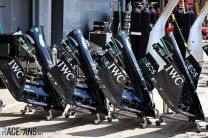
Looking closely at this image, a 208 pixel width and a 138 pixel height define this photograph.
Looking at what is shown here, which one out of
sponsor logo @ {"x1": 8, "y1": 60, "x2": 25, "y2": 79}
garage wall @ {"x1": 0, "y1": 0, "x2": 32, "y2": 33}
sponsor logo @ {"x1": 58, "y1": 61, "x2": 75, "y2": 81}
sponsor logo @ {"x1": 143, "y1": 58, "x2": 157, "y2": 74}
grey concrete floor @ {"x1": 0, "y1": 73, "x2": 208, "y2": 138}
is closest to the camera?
grey concrete floor @ {"x1": 0, "y1": 73, "x2": 208, "y2": 138}

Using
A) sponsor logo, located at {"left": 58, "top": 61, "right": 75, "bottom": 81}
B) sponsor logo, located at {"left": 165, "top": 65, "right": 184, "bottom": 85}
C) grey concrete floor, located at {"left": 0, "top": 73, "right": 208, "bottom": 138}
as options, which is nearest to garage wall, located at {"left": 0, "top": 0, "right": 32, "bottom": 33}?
grey concrete floor, located at {"left": 0, "top": 73, "right": 208, "bottom": 138}

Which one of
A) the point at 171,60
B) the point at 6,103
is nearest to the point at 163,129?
the point at 171,60

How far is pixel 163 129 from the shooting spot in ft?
22.7

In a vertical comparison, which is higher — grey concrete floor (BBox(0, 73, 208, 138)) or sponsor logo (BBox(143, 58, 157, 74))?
sponsor logo (BBox(143, 58, 157, 74))

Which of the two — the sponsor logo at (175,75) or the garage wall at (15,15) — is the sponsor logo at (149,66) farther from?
the garage wall at (15,15)

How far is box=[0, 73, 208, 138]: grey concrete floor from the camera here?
6.56 m

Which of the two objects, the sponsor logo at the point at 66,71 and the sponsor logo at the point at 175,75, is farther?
the sponsor logo at the point at 66,71

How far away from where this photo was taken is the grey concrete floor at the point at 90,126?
656 cm

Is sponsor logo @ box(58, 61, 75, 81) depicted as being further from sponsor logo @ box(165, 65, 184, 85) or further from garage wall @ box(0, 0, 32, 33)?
garage wall @ box(0, 0, 32, 33)

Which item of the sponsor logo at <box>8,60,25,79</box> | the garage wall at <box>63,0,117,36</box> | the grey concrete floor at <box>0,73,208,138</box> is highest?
the garage wall at <box>63,0,117,36</box>

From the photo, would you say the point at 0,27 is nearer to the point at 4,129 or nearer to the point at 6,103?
the point at 6,103

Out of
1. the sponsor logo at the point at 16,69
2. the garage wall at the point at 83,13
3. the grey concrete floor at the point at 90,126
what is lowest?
the grey concrete floor at the point at 90,126


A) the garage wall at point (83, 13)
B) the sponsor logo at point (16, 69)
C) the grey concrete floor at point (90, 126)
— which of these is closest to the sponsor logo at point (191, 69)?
the grey concrete floor at point (90, 126)

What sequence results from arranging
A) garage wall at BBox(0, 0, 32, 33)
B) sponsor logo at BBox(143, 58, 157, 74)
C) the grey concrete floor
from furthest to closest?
garage wall at BBox(0, 0, 32, 33) → sponsor logo at BBox(143, 58, 157, 74) → the grey concrete floor
